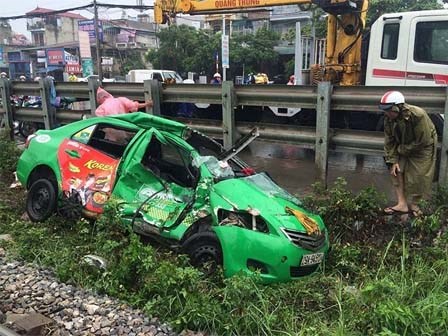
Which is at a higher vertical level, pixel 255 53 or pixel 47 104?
pixel 255 53

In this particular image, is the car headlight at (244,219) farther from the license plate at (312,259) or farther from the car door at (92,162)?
the car door at (92,162)

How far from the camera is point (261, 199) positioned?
4.12 m

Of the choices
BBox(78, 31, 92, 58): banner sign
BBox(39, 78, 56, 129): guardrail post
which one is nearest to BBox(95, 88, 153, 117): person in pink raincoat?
BBox(39, 78, 56, 129): guardrail post

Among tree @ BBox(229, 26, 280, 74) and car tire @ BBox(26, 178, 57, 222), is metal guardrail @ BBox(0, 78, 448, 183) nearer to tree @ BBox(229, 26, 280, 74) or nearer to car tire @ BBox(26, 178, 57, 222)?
car tire @ BBox(26, 178, 57, 222)

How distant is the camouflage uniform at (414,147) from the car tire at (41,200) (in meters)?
3.87

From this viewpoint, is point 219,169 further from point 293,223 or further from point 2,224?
point 2,224

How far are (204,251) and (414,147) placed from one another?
102 inches

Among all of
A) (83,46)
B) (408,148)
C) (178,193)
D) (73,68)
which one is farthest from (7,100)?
(73,68)

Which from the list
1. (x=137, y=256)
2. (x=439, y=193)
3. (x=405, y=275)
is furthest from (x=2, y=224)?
(x=439, y=193)

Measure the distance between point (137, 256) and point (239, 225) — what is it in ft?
2.94

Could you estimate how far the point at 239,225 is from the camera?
3.95 metres

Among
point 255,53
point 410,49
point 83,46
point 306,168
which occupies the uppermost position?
point 83,46

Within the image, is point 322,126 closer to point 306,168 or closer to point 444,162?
point 444,162

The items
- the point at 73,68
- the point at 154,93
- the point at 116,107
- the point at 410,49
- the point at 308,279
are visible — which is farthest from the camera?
the point at 73,68
